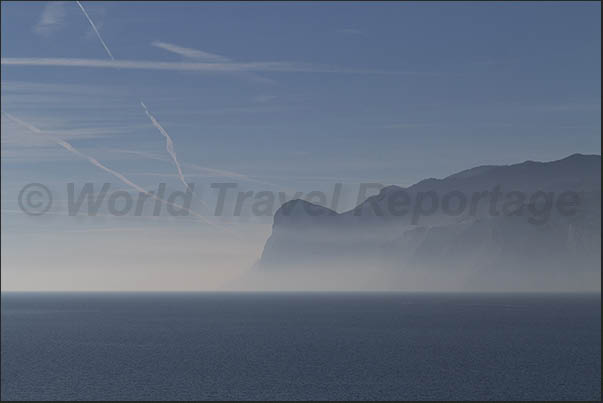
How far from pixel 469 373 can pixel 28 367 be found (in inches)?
2937

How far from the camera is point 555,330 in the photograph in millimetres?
169125

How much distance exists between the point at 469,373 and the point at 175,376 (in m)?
44.6

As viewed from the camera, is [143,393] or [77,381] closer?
[143,393]

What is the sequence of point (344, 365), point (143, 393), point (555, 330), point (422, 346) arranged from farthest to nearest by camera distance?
point (555, 330)
point (422, 346)
point (344, 365)
point (143, 393)

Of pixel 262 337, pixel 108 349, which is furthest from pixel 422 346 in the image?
pixel 108 349

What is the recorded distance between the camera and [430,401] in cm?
8131

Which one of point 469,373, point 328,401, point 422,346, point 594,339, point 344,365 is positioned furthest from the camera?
point 594,339

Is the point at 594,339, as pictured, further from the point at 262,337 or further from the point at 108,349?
the point at 108,349

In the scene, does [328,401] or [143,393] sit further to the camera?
[143,393]

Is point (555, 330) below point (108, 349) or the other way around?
the other way around

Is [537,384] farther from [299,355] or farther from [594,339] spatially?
[594,339]

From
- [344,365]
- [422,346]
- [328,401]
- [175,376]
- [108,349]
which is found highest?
[422,346]

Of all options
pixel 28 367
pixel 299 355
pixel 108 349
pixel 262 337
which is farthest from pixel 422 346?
pixel 28 367

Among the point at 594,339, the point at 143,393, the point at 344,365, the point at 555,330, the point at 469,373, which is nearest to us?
the point at 143,393
